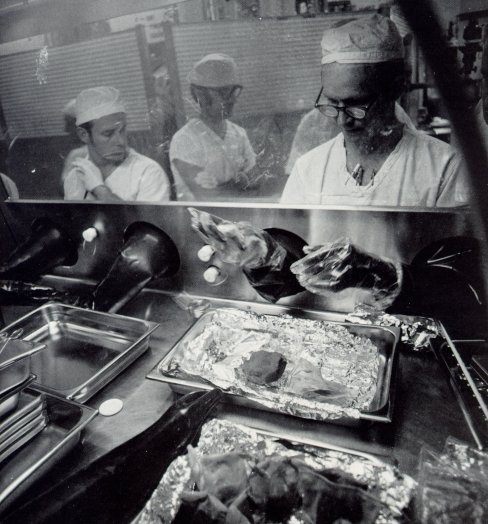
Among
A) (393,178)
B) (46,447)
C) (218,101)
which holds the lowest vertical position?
(46,447)

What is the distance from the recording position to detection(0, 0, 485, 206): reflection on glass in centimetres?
167

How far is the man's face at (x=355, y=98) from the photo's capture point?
5.42ft

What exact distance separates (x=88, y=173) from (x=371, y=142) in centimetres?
163

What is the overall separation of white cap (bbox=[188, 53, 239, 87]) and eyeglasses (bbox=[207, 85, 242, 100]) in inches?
0.6

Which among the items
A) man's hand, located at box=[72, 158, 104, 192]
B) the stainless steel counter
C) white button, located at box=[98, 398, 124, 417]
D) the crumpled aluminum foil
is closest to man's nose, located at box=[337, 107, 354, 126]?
the crumpled aluminum foil

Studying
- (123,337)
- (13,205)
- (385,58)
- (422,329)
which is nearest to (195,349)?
(123,337)

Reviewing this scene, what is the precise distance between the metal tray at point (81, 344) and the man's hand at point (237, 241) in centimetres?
53

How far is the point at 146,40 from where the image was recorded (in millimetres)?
2027

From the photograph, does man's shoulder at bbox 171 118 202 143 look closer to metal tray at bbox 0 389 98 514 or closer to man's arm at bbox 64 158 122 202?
man's arm at bbox 64 158 122 202

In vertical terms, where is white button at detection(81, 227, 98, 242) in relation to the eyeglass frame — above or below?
below

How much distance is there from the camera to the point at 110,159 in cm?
231

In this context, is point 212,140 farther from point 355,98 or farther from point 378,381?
point 378,381

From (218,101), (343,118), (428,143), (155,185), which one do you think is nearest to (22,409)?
(155,185)

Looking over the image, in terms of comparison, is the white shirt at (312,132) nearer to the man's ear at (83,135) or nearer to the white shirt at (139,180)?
the white shirt at (139,180)
